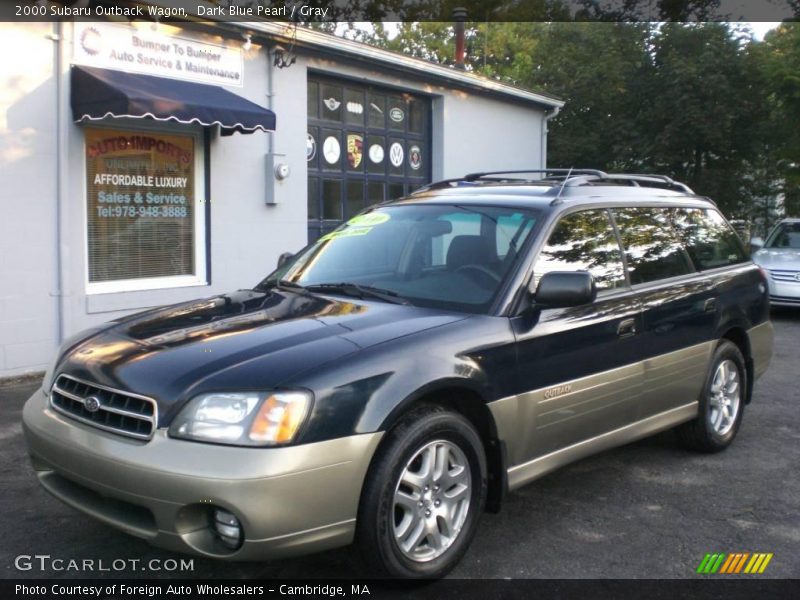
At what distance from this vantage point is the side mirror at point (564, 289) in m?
4.00

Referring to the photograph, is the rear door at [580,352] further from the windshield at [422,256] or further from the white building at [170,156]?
→ the white building at [170,156]

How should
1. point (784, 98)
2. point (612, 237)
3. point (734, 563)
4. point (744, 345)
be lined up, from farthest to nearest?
1. point (784, 98)
2. point (744, 345)
3. point (612, 237)
4. point (734, 563)

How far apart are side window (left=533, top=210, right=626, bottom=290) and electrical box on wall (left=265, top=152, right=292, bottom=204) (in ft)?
20.0

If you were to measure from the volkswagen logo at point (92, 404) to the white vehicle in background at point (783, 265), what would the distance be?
11.0 m

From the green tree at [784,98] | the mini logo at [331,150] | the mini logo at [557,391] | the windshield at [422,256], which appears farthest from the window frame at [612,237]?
the green tree at [784,98]

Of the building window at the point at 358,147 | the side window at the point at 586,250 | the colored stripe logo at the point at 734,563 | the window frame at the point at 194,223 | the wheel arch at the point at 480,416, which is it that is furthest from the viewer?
the building window at the point at 358,147

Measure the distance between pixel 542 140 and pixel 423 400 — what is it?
13.3 meters

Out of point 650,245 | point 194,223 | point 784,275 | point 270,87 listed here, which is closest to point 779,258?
point 784,275

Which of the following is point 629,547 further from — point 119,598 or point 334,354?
point 119,598

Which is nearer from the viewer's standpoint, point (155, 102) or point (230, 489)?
point (230, 489)

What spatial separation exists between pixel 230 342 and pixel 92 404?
608 millimetres

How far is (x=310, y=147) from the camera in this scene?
11359mm

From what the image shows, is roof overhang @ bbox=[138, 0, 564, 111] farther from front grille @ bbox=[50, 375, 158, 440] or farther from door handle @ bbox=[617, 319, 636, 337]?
door handle @ bbox=[617, 319, 636, 337]

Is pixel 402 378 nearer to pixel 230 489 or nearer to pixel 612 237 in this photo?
pixel 230 489
